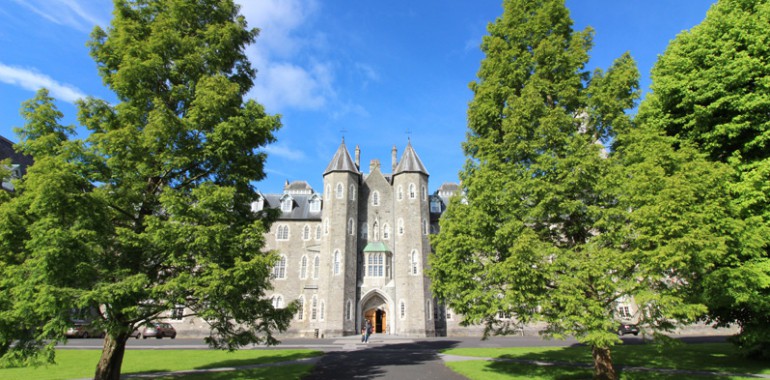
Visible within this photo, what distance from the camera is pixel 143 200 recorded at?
1095 centimetres

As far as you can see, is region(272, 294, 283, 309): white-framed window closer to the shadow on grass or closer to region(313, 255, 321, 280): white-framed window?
region(313, 255, 321, 280): white-framed window

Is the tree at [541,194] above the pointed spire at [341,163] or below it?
below

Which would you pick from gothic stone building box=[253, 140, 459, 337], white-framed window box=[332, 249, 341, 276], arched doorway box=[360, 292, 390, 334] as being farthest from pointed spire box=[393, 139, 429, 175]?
arched doorway box=[360, 292, 390, 334]

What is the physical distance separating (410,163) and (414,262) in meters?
10.0

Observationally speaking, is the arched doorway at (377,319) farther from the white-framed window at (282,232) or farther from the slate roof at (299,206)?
the white-framed window at (282,232)

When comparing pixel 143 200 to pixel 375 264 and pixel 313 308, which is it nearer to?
pixel 375 264

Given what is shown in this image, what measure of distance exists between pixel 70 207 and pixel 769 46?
68.5 feet

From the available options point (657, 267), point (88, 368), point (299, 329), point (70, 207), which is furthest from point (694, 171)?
point (299, 329)

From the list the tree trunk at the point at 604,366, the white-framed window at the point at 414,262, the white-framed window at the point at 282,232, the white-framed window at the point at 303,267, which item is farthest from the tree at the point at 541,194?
the white-framed window at the point at 282,232

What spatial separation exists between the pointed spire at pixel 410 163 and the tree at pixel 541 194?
76.5 ft

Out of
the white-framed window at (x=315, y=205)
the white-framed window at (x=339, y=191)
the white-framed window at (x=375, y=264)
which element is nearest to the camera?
the white-framed window at (x=375, y=264)

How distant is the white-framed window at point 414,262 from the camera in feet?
116

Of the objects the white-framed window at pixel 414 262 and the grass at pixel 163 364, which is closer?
the grass at pixel 163 364

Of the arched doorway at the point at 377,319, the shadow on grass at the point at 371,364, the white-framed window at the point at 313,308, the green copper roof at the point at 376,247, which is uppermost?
the green copper roof at the point at 376,247
